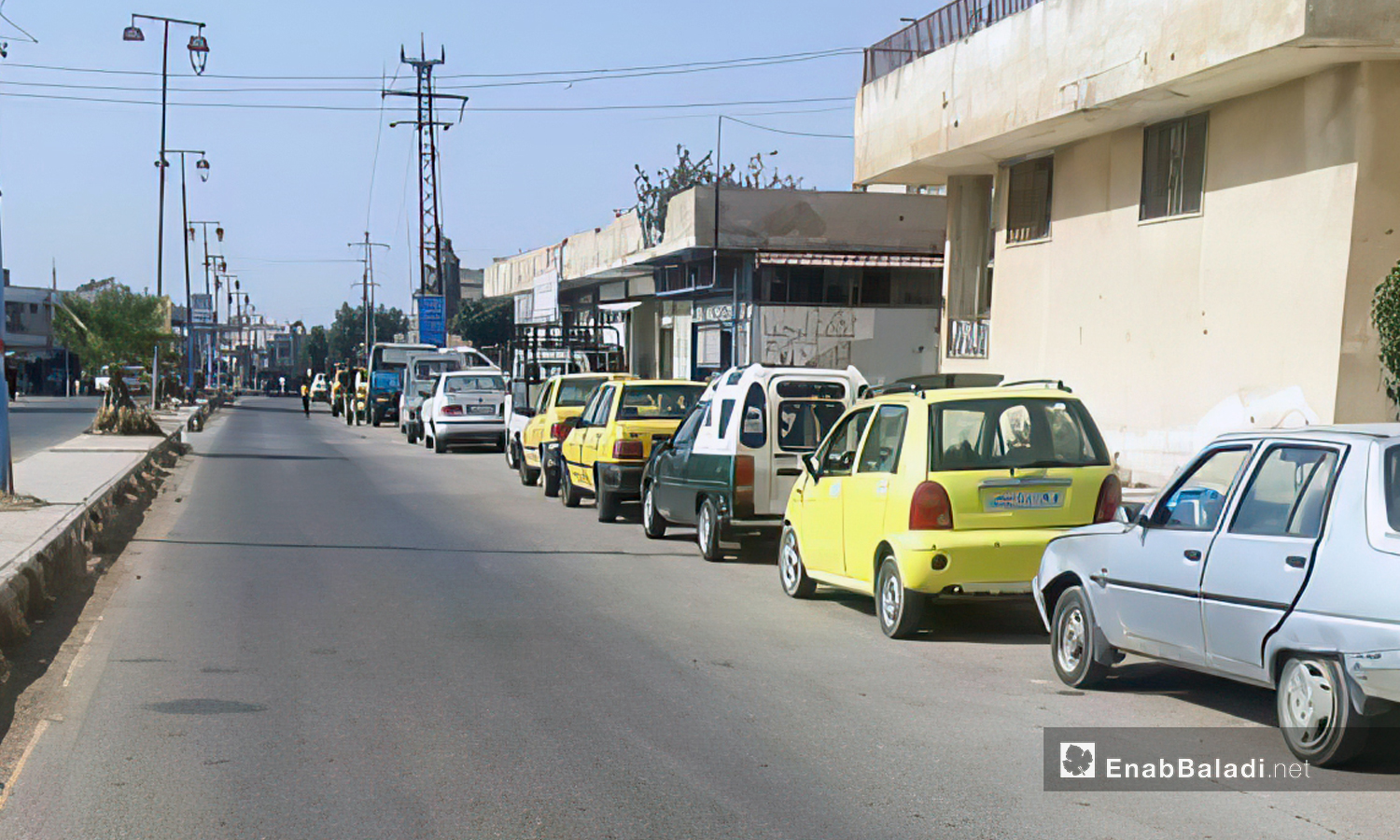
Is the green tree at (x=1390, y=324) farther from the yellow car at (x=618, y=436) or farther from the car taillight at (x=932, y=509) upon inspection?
the yellow car at (x=618, y=436)

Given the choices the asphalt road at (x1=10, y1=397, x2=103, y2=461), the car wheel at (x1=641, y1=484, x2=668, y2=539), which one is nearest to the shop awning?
the asphalt road at (x1=10, y1=397, x2=103, y2=461)

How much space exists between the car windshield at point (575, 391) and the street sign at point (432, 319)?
34.5 metres

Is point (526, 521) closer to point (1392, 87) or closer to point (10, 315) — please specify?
point (1392, 87)

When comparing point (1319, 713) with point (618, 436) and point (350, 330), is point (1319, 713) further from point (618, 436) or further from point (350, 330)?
point (350, 330)

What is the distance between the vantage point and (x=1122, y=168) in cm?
1859

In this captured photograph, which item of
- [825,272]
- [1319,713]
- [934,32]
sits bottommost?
[1319,713]

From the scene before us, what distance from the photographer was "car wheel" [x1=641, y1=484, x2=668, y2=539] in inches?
594

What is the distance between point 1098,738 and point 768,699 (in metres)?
1.70

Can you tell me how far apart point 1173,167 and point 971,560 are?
35.0 feet

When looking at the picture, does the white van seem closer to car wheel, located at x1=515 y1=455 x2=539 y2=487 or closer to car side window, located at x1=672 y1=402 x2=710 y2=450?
car side window, located at x1=672 y1=402 x2=710 y2=450

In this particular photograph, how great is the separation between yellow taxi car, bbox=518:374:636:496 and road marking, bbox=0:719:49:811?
13015 millimetres

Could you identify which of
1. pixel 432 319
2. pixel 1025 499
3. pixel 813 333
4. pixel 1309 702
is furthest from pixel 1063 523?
pixel 432 319

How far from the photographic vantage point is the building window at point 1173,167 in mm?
17094

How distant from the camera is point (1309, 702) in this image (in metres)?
5.78
